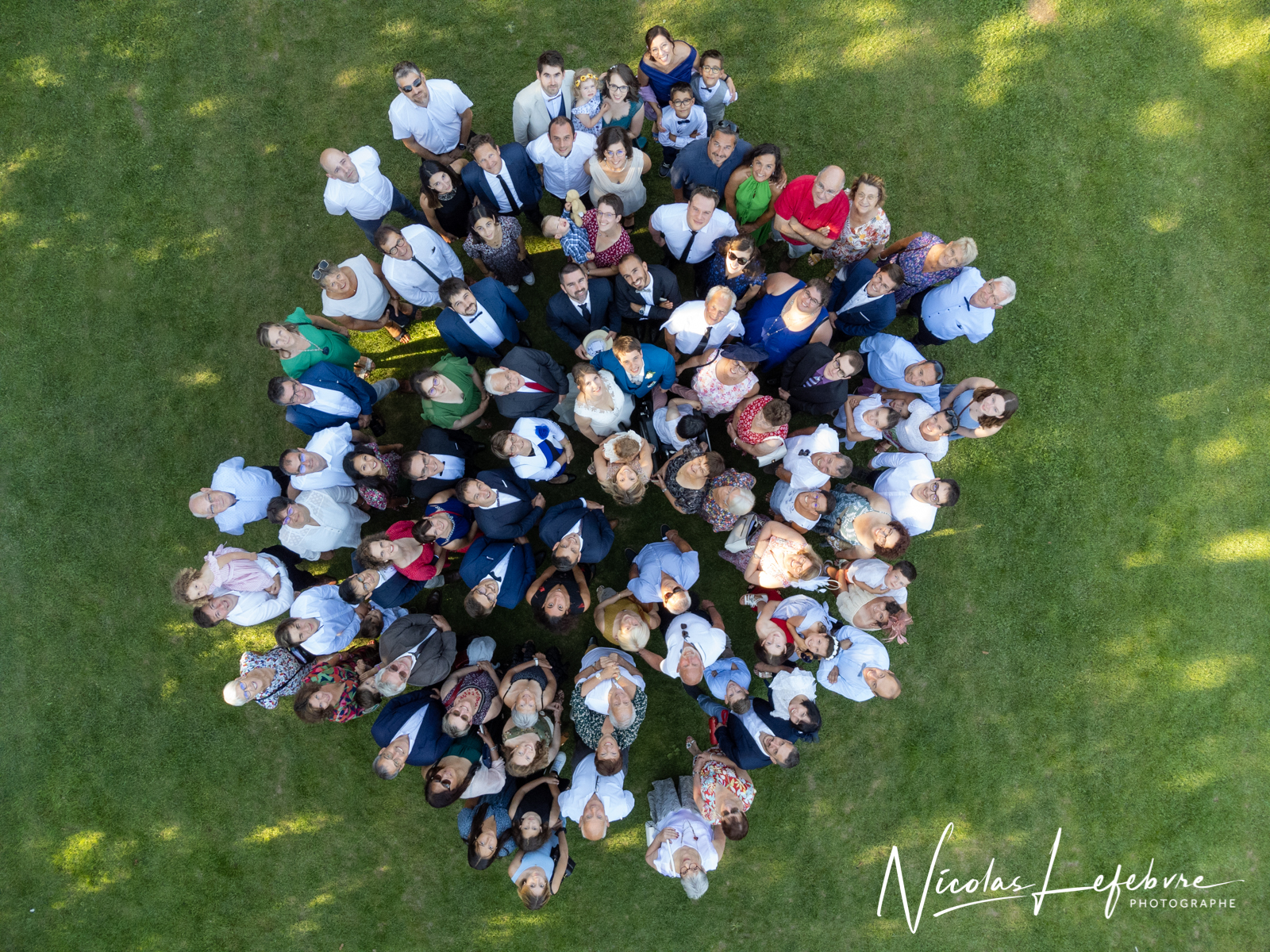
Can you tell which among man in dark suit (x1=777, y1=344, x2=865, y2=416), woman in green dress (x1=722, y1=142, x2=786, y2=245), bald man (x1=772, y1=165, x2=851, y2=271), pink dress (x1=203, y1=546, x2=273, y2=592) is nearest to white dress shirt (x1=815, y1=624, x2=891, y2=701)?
man in dark suit (x1=777, y1=344, x2=865, y2=416)

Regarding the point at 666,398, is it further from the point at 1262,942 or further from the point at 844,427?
the point at 1262,942

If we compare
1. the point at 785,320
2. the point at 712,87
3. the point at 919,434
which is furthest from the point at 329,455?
the point at 919,434

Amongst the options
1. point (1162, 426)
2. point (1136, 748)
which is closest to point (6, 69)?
point (1162, 426)

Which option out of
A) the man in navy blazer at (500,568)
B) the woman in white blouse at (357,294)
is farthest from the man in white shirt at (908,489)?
the woman in white blouse at (357,294)

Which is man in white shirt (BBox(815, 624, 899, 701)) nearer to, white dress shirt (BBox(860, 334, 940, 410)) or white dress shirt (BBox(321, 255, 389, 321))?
white dress shirt (BBox(860, 334, 940, 410))

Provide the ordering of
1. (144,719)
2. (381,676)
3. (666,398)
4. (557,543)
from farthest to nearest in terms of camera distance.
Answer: (144,719) < (666,398) < (557,543) < (381,676)

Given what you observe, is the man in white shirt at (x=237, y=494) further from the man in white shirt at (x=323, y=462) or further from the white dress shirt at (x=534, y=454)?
the white dress shirt at (x=534, y=454)
